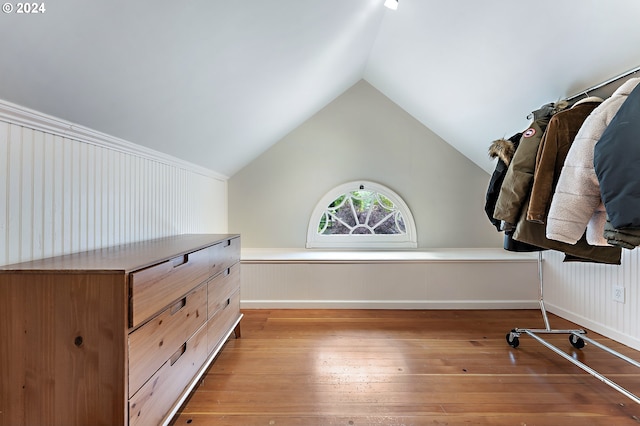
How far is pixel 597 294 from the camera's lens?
2.12 metres

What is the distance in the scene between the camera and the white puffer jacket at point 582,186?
3.51ft

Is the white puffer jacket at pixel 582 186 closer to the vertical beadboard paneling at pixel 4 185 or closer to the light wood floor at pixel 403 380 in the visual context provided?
the light wood floor at pixel 403 380

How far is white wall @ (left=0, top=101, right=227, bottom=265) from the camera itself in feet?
3.11

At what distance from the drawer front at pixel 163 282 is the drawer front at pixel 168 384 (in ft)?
0.86

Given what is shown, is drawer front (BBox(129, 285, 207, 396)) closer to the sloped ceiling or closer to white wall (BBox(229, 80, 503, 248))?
the sloped ceiling

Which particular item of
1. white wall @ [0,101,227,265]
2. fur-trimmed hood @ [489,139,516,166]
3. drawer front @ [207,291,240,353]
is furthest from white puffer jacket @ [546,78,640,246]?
white wall @ [0,101,227,265]

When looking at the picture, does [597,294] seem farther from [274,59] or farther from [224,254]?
[274,59]

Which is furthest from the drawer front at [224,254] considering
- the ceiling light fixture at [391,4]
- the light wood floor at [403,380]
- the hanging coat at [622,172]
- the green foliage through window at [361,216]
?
the ceiling light fixture at [391,4]

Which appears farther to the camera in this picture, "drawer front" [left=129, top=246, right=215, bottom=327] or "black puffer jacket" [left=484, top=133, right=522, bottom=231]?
"black puffer jacket" [left=484, top=133, right=522, bottom=231]

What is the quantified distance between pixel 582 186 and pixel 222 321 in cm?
197

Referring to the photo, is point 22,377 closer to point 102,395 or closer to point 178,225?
point 102,395

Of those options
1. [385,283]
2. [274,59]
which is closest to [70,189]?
[274,59]

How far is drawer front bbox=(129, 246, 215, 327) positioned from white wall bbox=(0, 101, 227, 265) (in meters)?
0.47

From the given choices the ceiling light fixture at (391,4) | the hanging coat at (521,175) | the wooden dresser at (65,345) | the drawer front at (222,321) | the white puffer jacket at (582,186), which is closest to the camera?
the wooden dresser at (65,345)
